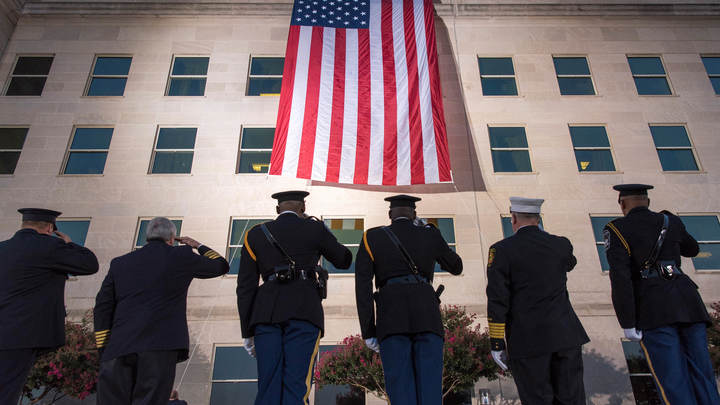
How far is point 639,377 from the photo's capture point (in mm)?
12141

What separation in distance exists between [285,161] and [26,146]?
944cm

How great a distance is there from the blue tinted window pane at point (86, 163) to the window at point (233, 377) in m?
7.57

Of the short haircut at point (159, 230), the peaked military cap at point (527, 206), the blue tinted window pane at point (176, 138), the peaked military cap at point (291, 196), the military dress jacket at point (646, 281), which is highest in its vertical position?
the blue tinted window pane at point (176, 138)

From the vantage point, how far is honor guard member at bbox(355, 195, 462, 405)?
4113 millimetres

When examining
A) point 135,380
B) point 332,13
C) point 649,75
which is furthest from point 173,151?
point 649,75

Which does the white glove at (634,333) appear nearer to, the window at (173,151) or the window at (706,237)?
the window at (706,237)

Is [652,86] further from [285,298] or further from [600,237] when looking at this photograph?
[285,298]

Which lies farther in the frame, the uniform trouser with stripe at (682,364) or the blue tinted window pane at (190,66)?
the blue tinted window pane at (190,66)

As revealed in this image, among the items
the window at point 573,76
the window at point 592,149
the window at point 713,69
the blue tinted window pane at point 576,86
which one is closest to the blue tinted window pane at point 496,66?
the window at point 573,76

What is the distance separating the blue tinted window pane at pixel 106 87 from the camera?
16.0 metres

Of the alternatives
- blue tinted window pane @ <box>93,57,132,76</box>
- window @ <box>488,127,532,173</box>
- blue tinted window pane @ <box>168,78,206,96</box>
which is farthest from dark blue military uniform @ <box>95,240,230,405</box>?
blue tinted window pane @ <box>93,57,132,76</box>

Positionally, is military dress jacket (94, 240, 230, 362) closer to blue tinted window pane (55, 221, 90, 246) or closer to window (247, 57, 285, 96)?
blue tinted window pane (55, 221, 90, 246)

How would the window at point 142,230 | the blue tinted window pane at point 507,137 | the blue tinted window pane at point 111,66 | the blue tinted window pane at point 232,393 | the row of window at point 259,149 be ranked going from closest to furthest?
the blue tinted window pane at point 232,393 → the window at point 142,230 → the row of window at point 259,149 → the blue tinted window pane at point 507,137 → the blue tinted window pane at point 111,66

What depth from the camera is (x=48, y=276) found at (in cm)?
479
